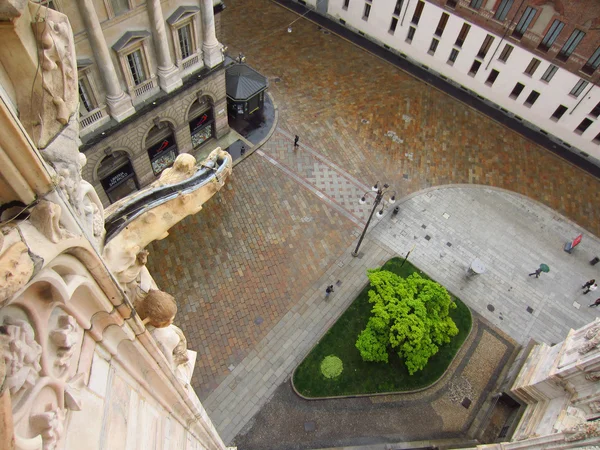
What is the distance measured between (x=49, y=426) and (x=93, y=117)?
1959 cm

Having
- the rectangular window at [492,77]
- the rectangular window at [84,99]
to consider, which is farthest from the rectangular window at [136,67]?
the rectangular window at [492,77]

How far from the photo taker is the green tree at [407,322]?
67.1ft

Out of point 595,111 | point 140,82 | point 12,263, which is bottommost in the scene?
point 595,111

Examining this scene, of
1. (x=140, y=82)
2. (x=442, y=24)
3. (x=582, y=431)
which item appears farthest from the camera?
(x=442, y=24)

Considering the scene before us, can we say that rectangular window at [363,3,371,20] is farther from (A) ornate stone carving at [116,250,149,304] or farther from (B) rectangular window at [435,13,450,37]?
(A) ornate stone carving at [116,250,149,304]

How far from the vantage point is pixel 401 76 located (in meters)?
35.0

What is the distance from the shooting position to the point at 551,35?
93.2ft

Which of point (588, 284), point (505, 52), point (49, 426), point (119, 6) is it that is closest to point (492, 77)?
point (505, 52)

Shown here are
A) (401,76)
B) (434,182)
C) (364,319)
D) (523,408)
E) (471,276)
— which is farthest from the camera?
(401,76)

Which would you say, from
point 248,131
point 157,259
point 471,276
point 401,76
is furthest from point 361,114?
point 157,259

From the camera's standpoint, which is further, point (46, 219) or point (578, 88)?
point (578, 88)

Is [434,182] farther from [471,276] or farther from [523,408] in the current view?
[523,408]

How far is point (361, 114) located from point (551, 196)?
47.0 ft

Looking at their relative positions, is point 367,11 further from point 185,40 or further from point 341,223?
point 341,223
